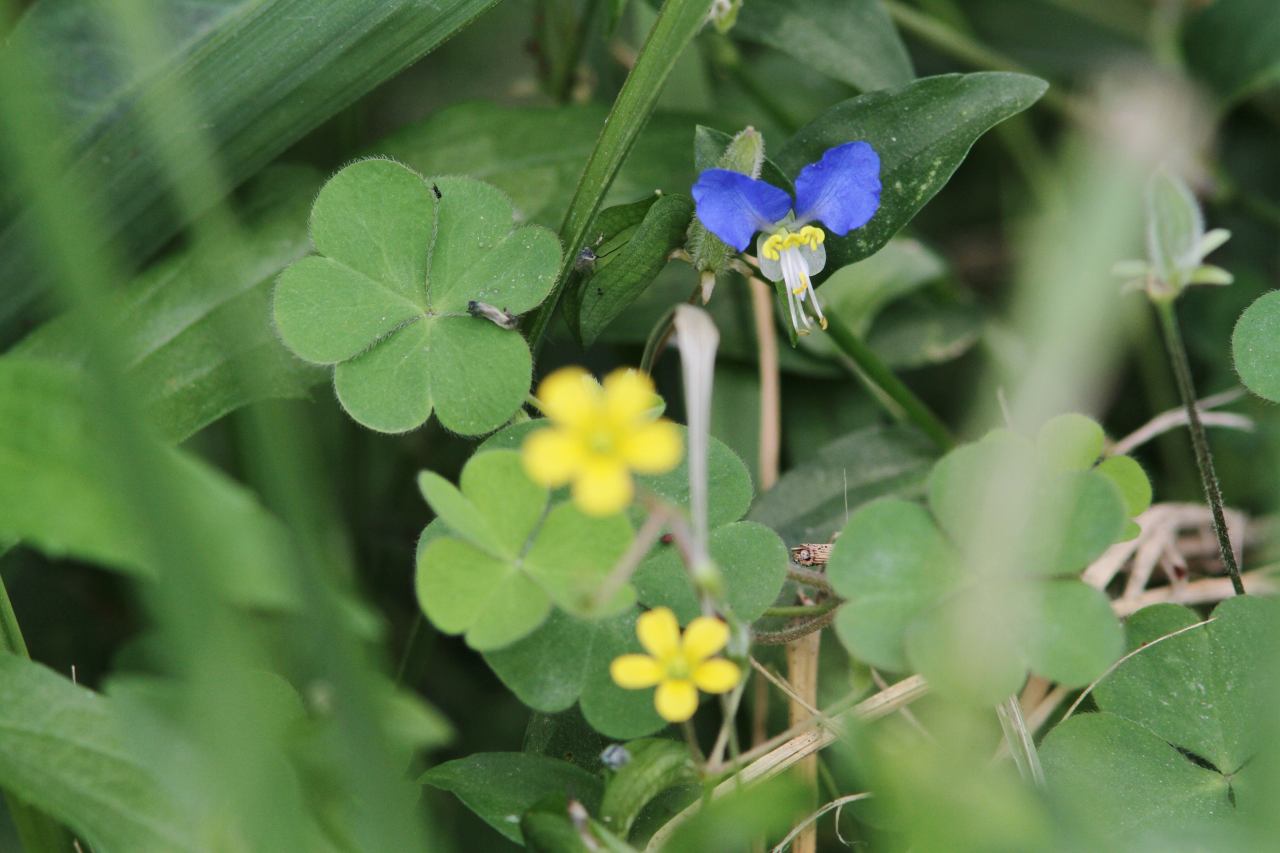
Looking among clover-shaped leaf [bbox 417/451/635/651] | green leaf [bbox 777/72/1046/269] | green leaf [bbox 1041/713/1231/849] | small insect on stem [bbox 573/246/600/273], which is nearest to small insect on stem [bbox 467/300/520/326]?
small insect on stem [bbox 573/246/600/273]

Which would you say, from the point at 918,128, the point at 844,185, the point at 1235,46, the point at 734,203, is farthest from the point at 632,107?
the point at 1235,46

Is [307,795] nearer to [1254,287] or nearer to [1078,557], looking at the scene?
[1078,557]

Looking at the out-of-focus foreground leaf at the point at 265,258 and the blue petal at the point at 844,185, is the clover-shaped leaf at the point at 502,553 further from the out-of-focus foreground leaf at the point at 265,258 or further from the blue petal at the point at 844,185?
the blue petal at the point at 844,185

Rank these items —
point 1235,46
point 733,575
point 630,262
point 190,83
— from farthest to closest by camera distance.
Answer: point 1235,46, point 190,83, point 630,262, point 733,575

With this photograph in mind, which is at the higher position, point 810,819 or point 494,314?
point 494,314

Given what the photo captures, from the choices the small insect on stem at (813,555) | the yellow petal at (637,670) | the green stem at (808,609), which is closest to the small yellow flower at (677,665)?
the yellow petal at (637,670)

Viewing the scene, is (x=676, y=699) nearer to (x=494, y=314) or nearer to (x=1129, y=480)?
(x=494, y=314)

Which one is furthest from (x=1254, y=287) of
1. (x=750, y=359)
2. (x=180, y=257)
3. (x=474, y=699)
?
(x=180, y=257)
